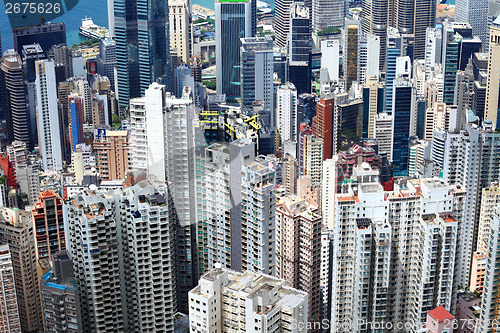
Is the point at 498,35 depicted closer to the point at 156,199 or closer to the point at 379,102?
the point at 379,102

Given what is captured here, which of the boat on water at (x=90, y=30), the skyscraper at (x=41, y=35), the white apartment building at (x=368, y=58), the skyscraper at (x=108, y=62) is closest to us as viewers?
the skyscraper at (x=41, y=35)

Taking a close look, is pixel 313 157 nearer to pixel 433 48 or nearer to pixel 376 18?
pixel 433 48

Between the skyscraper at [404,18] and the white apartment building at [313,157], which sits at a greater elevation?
the skyscraper at [404,18]

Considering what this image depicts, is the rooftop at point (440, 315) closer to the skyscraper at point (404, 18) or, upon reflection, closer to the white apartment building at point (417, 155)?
the white apartment building at point (417, 155)

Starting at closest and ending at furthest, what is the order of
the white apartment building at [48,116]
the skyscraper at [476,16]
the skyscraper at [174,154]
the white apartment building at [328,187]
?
1. the skyscraper at [174,154]
2. the white apartment building at [328,187]
3. the white apartment building at [48,116]
4. the skyscraper at [476,16]

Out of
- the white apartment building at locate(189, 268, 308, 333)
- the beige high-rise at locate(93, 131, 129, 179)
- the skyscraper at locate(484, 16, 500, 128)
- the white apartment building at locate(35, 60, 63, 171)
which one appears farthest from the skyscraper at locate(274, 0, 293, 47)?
the white apartment building at locate(189, 268, 308, 333)

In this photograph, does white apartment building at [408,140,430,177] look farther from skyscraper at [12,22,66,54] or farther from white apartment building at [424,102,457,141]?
skyscraper at [12,22,66,54]

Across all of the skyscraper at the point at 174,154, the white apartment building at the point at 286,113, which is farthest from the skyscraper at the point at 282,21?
the skyscraper at the point at 174,154
